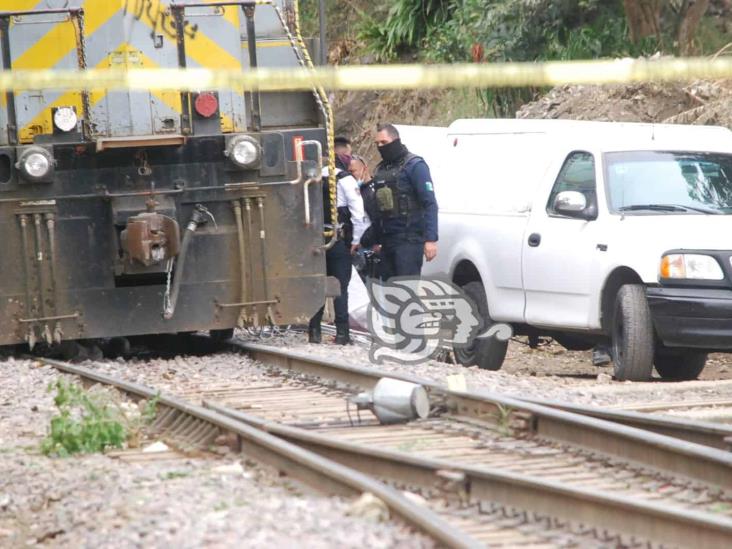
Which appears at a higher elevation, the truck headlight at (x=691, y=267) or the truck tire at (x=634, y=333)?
the truck headlight at (x=691, y=267)

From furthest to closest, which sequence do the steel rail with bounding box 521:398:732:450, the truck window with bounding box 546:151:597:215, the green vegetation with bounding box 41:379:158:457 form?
the truck window with bounding box 546:151:597:215 < the green vegetation with bounding box 41:379:158:457 < the steel rail with bounding box 521:398:732:450

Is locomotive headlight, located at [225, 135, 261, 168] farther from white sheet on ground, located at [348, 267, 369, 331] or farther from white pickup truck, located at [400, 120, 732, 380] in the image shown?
white sheet on ground, located at [348, 267, 369, 331]

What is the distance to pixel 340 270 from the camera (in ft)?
41.3

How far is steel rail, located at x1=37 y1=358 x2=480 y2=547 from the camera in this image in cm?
501

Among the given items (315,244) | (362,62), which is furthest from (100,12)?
(362,62)

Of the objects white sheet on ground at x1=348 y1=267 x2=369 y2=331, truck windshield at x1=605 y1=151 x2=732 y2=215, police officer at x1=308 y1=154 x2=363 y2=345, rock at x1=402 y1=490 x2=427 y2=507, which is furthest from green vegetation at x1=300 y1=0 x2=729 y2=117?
rock at x1=402 y1=490 x2=427 y2=507

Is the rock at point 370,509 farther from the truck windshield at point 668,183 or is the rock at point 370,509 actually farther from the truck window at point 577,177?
the truck window at point 577,177

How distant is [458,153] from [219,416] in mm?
5976

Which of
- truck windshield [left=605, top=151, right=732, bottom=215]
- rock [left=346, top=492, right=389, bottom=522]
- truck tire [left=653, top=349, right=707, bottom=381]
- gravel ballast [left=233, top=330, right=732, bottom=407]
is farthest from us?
truck tire [left=653, top=349, right=707, bottom=381]

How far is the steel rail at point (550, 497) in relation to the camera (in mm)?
4938

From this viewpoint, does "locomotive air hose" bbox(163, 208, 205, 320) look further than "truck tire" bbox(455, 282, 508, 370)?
No

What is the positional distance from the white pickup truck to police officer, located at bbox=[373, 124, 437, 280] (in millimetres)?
530
